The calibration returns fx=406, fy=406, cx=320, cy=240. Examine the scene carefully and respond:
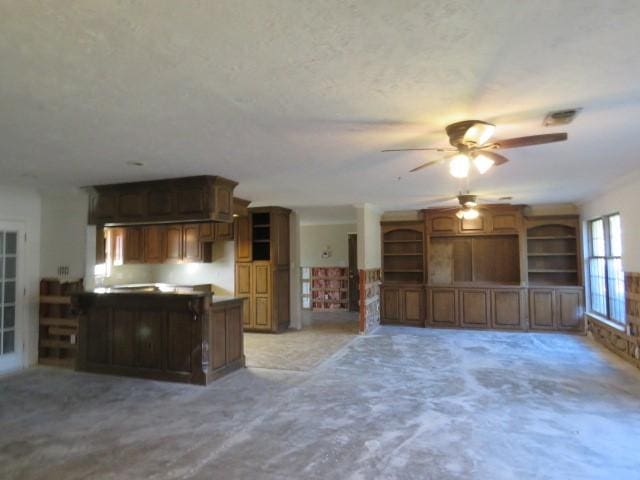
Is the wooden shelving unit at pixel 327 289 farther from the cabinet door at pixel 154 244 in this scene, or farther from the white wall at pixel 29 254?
the white wall at pixel 29 254

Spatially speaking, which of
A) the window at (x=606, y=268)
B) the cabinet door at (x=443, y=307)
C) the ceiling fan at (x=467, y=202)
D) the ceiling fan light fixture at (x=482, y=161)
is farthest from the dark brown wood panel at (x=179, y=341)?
the window at (x=606, y=268)

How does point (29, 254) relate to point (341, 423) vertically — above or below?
above

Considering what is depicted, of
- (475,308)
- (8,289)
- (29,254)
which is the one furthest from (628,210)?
(8,289)

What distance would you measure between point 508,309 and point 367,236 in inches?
117

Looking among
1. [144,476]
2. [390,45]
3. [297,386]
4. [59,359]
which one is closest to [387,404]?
[297,386]

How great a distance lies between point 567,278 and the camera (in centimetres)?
762

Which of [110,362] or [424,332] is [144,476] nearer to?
[110,362]

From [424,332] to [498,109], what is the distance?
5.53 meters

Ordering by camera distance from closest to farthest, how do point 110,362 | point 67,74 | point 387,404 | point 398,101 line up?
1. point 67,74
2. point 398,101
3. point 387,404
4. point 110,362

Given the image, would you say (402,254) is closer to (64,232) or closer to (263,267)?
(263,267)

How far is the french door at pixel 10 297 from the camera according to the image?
17.0 feet

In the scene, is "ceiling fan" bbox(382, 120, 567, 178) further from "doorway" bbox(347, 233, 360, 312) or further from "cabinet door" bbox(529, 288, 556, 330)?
"doorway" bbox(347, 233, 360, 312)

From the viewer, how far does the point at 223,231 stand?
24.7 ft

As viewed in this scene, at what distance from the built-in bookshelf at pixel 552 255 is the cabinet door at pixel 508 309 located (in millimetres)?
439
